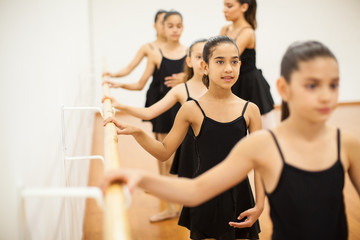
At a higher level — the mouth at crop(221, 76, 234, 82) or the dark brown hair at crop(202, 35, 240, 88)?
the dark brown hair at crop(202, 35, 240, 88)

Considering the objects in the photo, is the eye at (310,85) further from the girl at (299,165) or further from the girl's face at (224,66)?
the girl's face at (224,66)

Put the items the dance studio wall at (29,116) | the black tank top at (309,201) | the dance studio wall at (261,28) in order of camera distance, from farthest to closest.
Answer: the dance studio wall at (261,28), the black tank top at (309,201), the dance studio wall at (29,116)

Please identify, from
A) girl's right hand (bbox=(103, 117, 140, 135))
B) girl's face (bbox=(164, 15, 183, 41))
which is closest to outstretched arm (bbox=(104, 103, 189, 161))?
girl's right hand (bbox=(103, 117, 140, 135))

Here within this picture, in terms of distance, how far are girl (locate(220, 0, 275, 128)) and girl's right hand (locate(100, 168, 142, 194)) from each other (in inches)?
83.6

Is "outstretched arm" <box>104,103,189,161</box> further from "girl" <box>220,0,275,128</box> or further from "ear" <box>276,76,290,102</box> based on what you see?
"girl" <box>220,0,275,128</box>

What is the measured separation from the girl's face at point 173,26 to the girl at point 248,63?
0.55 m

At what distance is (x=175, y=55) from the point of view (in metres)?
3.54

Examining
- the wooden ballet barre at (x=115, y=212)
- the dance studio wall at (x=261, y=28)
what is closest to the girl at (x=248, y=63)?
the wooden ballet barre at (x=115, y=212)

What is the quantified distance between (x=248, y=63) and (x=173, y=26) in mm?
766

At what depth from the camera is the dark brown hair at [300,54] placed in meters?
1.11

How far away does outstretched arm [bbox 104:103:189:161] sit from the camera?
172 centimetres

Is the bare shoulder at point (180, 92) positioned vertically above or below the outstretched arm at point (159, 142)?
above

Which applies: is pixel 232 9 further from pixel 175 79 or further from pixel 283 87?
pixel 283 87

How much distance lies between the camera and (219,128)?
184 centimetres
